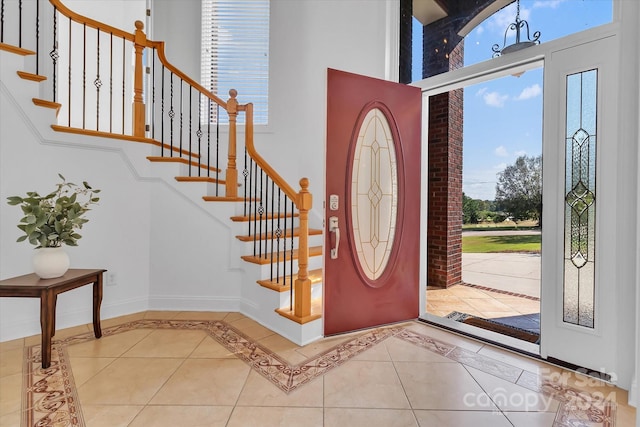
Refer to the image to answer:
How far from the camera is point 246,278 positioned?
315cm

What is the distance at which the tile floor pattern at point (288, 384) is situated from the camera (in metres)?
1.64

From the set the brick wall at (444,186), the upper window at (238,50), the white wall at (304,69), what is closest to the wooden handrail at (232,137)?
the white wall at (304,69)

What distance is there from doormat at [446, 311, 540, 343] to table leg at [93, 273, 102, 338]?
3349mm

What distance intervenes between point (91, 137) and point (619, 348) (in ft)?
14.4

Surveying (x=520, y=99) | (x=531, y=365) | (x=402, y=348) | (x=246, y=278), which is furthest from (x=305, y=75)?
(x=520, y=99)

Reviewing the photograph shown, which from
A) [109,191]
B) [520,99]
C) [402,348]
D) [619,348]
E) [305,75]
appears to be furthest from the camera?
[520,99]

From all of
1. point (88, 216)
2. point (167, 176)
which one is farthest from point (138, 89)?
point (88, 216)

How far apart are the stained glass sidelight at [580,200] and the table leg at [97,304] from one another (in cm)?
360

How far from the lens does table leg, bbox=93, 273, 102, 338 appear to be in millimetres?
2554

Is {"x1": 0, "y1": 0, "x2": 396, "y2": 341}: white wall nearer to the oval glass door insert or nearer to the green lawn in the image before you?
the oval glass door insert

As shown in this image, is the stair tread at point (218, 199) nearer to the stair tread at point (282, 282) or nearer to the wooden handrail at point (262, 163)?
the wooden handrail at point (262, 163)

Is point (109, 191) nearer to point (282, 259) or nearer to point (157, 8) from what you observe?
point (282, 259)

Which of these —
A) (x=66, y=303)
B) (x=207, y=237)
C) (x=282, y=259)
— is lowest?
(x=66, y=303)

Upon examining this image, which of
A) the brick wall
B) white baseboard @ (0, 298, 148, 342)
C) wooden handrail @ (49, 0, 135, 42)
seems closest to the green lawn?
the brick wall
